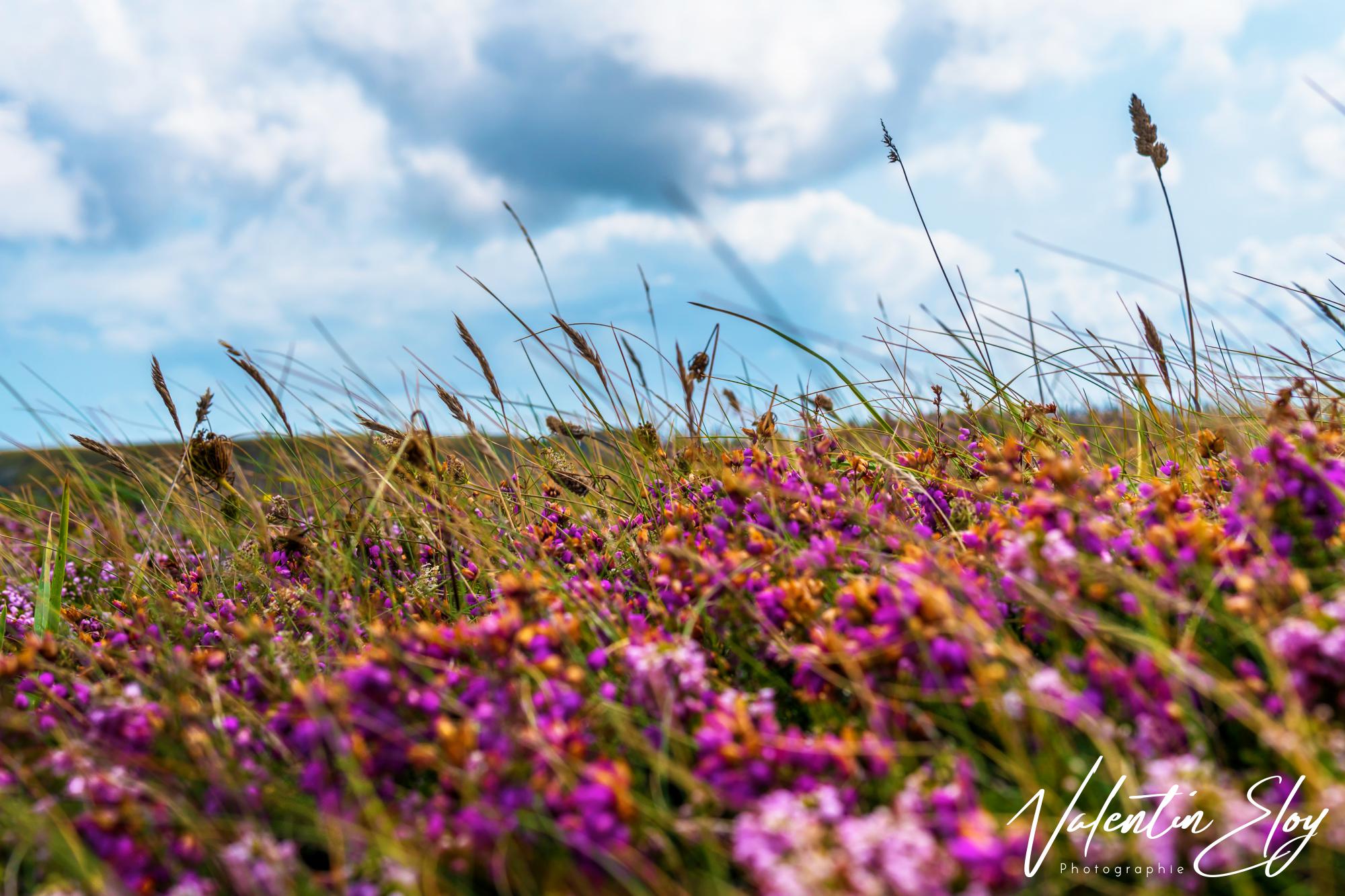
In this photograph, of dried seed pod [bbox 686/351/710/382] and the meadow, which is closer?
the meadow

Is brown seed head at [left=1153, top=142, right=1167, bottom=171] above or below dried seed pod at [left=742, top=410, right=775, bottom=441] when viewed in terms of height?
above

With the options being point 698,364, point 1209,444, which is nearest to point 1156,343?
point 1209,444

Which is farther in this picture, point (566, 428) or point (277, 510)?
point (277, 510)

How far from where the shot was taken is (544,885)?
1761 millimetres

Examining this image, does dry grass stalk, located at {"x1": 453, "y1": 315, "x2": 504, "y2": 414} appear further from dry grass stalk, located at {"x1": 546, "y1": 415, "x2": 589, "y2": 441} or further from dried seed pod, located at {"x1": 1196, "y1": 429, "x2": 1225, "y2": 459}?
dried seed pod, located at {"x1": 1196, "y1": 429, "x2": 1225, "y2": 459}

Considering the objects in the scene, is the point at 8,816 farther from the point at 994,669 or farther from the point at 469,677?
the point at 994,669

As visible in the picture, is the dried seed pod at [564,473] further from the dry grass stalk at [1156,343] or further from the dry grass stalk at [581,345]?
the dry grass stalk at [1156,343]

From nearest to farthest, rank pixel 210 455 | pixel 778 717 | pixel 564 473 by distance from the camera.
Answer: pixel 778 717, pixel 210 455, pixel 564 473
